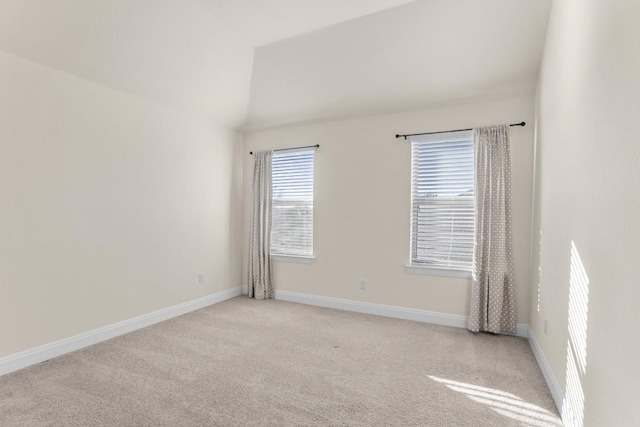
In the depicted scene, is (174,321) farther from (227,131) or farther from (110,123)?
(227,131)

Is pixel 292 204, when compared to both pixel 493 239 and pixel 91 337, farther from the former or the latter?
pixel 91 337

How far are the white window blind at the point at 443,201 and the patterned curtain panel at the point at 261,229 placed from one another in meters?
2.10

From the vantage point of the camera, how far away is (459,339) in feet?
10.8

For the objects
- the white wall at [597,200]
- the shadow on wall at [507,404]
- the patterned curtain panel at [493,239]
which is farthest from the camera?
the patterned curtain panel at [493,239]

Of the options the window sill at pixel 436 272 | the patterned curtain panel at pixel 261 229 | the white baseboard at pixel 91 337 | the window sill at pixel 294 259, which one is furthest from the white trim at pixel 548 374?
the white baseboard at pixel 91 337

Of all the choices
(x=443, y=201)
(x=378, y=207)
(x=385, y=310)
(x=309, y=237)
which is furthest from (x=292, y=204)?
(x=443, y=201)

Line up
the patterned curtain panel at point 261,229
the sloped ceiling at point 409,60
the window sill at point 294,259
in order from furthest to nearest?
the patterned curtain panel at point 261,229 < the window sill at point 294,259 < the sloped ceiling at point 409,60

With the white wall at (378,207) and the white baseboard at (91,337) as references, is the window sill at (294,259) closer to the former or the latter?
the white wall at (378,207)

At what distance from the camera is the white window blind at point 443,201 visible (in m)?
3.66

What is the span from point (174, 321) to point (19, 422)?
1834 mm

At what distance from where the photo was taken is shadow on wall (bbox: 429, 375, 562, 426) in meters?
2.00

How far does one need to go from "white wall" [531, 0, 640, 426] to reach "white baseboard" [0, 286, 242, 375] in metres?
3.79

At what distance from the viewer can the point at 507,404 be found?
2.16 metres

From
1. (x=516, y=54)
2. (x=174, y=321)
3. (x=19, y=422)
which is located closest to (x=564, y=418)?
(x=516, y=54)
